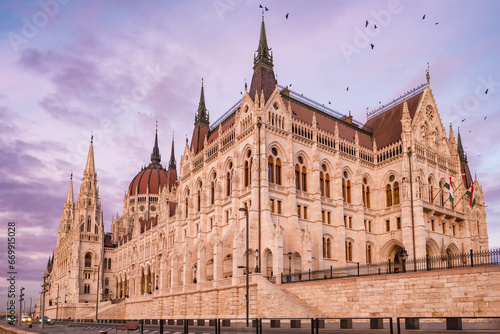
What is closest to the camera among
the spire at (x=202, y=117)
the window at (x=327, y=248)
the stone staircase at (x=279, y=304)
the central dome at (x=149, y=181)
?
the stone staircase at (x=279, y=304)

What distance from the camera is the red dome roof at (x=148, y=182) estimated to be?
400 ft

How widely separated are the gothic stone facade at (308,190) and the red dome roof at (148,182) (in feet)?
164

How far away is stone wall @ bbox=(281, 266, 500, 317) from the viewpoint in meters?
28.4

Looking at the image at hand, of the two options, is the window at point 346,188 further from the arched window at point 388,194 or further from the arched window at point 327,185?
the arched window at point 388,194

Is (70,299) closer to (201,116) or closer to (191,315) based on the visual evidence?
(201,116)

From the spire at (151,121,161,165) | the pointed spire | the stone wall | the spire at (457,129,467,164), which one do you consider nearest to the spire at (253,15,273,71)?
the stone wall

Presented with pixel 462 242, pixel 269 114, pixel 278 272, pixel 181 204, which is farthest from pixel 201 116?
pixel 462 242

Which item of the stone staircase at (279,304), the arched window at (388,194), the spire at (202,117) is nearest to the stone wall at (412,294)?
the stone staircase at (279,304)

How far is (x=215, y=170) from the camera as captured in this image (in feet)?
196

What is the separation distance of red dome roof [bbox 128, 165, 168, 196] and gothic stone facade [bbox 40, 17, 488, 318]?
164 ft

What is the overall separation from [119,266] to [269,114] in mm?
62030

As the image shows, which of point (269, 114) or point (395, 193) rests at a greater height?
point (269, 114)

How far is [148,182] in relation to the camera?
123188 millimetres

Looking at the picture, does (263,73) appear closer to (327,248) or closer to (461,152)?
(327,248)
